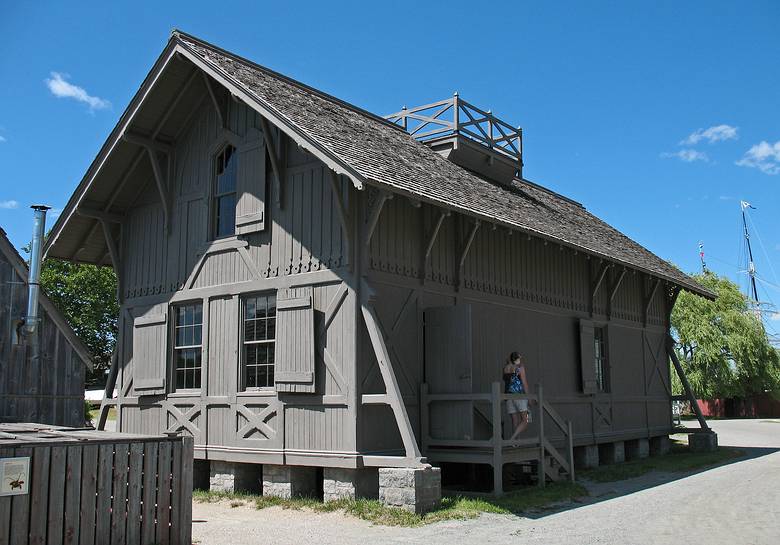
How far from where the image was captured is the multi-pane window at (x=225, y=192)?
50.4ft

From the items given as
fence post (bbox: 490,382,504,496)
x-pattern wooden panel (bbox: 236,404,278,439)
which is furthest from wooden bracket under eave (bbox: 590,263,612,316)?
x-pattern wooden panel (bbox: 236,404,278,439)

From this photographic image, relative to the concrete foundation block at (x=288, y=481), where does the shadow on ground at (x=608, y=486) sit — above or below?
below

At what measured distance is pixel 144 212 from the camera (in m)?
17.0

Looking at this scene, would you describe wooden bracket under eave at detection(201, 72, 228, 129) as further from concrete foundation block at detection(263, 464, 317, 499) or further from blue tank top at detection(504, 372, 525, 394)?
blue tank top at detection(504, 372, 525, 394)

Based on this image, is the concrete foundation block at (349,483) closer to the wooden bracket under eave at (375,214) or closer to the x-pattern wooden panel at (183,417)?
the x-pattern wooden panel at (183,417)

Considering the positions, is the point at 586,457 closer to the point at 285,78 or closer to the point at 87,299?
the point at 285,78

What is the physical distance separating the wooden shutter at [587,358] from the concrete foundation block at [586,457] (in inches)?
50.7

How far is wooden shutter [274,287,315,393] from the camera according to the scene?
13.0 m

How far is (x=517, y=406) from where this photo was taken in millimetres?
14203

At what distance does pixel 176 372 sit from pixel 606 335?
10.5 m

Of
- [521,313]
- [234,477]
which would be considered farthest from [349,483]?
[521,313]

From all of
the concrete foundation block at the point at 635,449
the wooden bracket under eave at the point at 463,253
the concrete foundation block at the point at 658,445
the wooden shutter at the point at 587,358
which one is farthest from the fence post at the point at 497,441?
the concrete foundation block at the point at 658,445

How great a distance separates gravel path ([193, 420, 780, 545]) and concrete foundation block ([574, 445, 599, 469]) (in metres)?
3.55

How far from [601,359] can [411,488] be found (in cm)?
1000
